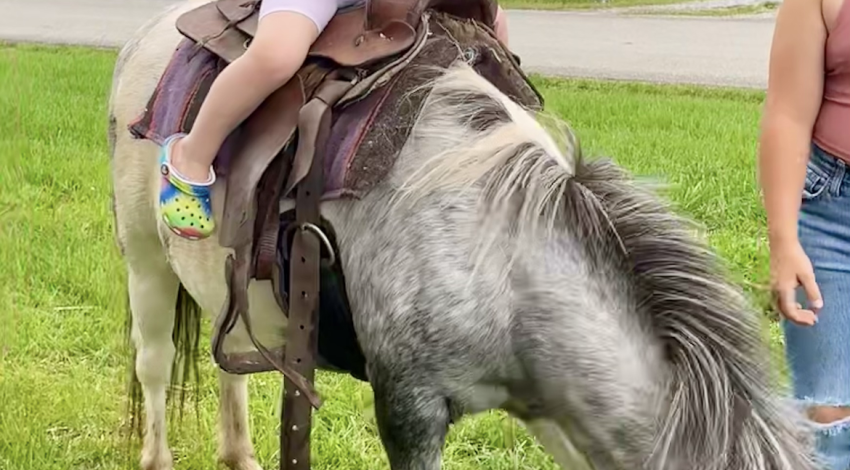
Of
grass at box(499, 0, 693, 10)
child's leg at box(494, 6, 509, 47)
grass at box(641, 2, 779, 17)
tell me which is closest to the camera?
child's leg at box(494, 6, 509, 47)

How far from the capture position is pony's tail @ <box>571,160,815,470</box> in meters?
1.74

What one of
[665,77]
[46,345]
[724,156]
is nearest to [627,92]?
[665,77]

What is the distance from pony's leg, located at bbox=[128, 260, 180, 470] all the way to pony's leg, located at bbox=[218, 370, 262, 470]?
16cm

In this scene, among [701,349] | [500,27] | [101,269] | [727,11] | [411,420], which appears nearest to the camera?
[701,349]

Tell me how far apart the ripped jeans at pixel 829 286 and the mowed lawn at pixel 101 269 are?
→ 163mm

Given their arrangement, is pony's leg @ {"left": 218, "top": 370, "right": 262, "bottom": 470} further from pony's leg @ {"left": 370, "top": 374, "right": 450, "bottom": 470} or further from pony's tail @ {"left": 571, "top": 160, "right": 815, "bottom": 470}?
pony's tail @ {"left": 571, "top": 160, "right": 815, "bottom": 470}

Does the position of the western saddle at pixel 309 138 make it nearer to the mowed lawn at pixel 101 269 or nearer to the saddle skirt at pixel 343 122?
the saddle skirt at pixel 343 122

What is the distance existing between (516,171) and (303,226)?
15.8 inches

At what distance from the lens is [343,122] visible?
206cm

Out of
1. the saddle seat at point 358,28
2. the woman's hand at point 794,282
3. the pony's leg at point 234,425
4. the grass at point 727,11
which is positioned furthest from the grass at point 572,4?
the woman's hand at point 794,282

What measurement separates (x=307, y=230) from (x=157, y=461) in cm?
144

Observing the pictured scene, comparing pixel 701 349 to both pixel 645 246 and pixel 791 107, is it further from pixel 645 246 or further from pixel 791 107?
pixel 791 107

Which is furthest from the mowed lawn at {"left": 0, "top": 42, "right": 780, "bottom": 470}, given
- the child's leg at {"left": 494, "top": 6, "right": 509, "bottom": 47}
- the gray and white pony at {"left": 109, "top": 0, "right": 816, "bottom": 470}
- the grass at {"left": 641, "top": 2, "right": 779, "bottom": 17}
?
the grass at {"left": 641, "top": 2, "right": 779, "bottom": 17}

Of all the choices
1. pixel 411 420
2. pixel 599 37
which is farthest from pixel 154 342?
pixel 599 37
